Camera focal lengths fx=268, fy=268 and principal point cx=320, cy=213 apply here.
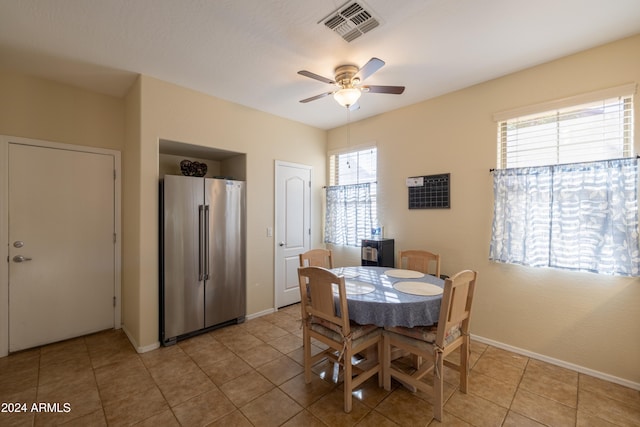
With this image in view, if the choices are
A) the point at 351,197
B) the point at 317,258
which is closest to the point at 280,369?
the point at 317,258

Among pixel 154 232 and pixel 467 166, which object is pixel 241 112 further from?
pixel 467 166

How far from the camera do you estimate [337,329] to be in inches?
79.0

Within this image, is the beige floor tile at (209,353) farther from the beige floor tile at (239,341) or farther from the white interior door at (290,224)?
the white interior door at (290,224)

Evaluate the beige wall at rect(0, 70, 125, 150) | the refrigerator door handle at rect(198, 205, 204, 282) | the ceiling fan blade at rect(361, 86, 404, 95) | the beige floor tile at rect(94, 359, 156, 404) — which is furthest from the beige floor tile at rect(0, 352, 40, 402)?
the ceiling fan blade at rect(361, 86, 404, 95)

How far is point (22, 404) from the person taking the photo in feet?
6.40

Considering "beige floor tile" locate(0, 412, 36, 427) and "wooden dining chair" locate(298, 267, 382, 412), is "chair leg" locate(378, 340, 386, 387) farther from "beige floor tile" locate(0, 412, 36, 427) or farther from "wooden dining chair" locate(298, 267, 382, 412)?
"beige floor tile" locate(0, 412, 36, 427)

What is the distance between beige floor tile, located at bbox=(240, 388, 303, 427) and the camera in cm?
179

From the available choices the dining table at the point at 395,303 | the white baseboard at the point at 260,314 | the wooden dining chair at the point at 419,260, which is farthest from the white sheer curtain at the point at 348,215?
the dining table at the point at 395,303

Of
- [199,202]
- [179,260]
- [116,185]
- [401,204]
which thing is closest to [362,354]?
[401,204]

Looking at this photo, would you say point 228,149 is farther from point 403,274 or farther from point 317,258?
point 403,274

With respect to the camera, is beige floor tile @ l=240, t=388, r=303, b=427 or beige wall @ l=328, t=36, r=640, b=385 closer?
beige floor tile @ l=240, t=388, r=303, b=427

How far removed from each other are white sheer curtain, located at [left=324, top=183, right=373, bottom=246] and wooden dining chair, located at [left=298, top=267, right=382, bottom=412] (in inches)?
72.6

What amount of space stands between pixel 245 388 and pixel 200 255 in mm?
1497

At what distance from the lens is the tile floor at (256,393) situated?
5.93 feet
